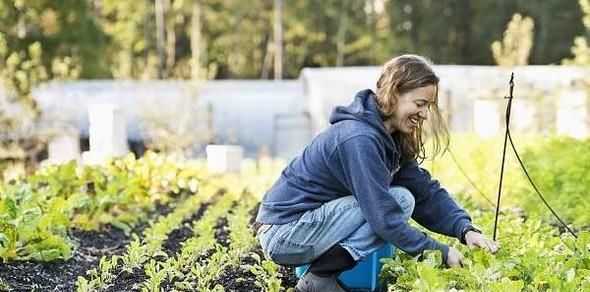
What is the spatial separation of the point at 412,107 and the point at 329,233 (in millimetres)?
559

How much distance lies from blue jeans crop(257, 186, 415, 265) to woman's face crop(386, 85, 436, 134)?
Answer: 255mm

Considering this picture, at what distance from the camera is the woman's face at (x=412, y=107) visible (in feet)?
11.0

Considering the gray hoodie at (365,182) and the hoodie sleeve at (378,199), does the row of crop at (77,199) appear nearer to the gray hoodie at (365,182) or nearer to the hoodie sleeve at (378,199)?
the gray hoodie at (365,182)

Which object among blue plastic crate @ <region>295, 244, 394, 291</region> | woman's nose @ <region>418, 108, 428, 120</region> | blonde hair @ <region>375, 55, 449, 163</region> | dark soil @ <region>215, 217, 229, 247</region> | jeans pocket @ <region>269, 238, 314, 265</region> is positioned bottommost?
dark soil @ <region>215, 217, 229, 247</region>

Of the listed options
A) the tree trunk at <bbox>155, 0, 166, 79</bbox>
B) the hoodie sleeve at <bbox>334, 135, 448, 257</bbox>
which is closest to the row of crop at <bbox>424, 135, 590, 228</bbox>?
the hoodie sleeve at <bbox>334, 135, 448, 257</bbox>

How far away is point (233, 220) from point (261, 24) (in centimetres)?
2416

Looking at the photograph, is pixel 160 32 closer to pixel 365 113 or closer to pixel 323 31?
pixel 323 31

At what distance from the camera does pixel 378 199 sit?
3.20 metres

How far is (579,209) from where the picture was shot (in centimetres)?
493

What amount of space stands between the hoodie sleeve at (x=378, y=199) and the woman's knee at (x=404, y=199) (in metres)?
0.17

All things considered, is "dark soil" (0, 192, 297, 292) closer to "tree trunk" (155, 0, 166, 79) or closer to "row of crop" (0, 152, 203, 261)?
"row of crop" (0, 152, 203, 261)

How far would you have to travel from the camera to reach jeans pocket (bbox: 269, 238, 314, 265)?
3.43 metres

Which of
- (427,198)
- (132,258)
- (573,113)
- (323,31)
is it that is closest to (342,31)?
(323,31)

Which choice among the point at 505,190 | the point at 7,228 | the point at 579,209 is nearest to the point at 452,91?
the point at 505,190
